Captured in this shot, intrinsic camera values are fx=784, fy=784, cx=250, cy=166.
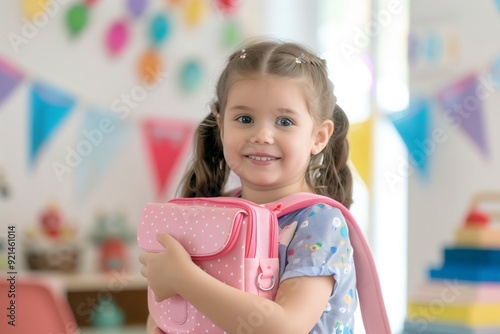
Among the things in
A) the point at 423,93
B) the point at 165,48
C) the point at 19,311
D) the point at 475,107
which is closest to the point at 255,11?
the point at 165,48

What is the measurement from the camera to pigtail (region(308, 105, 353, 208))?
140 cm

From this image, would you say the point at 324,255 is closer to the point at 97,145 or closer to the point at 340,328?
the point at 340,328

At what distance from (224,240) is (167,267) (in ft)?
0.31

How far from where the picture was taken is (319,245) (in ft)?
3.73

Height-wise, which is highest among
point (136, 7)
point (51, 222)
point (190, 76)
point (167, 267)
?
point (136, 7)

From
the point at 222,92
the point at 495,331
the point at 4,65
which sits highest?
the point at 4,65

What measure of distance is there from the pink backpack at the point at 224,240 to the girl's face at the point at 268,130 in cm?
6

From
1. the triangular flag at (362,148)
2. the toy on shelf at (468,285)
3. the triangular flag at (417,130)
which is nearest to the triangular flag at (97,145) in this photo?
the triangular flag at (362,148)

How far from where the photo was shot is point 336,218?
1.18 metres

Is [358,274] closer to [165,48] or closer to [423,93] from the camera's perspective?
[423,93]

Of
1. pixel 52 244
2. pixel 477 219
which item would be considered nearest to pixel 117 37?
pixel 52 244

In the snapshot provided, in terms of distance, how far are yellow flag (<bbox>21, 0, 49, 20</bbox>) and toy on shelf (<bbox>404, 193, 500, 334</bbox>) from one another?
212cm

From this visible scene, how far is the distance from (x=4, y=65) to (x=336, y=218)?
2.73 meters

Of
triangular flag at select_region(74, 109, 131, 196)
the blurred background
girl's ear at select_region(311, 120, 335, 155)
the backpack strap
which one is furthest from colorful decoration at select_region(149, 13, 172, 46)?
the backpack strap
